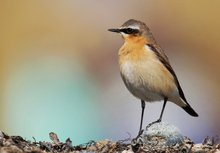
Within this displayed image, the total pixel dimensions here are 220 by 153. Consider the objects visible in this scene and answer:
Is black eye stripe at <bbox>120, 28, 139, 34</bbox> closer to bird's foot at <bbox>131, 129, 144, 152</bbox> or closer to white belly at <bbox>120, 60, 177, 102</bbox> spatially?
white belly at <bbox>120, 60, 177, 102</bbox>

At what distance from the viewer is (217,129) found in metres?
10.8

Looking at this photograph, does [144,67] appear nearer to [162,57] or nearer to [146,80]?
[146,80]

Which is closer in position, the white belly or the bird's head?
the white belly

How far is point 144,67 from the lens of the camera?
32.7 ft

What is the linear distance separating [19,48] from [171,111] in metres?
2.36

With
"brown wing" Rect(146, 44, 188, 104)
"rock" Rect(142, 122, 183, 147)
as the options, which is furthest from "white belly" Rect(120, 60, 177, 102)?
"rock" Rect(142, 122, 183, 147)

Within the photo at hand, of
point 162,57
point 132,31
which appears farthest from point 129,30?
point 162,57

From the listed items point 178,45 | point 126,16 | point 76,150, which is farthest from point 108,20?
point 76,150

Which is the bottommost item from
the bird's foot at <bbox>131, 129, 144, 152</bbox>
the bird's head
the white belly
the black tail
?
the black tail

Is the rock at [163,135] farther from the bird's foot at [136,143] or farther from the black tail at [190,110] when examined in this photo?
the black tail at [190,110]

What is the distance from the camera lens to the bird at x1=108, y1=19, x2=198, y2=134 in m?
9.95

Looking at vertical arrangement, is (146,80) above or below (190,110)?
above

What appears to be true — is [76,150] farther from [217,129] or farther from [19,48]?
[19,48]

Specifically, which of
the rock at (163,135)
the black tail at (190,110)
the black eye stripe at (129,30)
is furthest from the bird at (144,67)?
the rock at (163,135)
